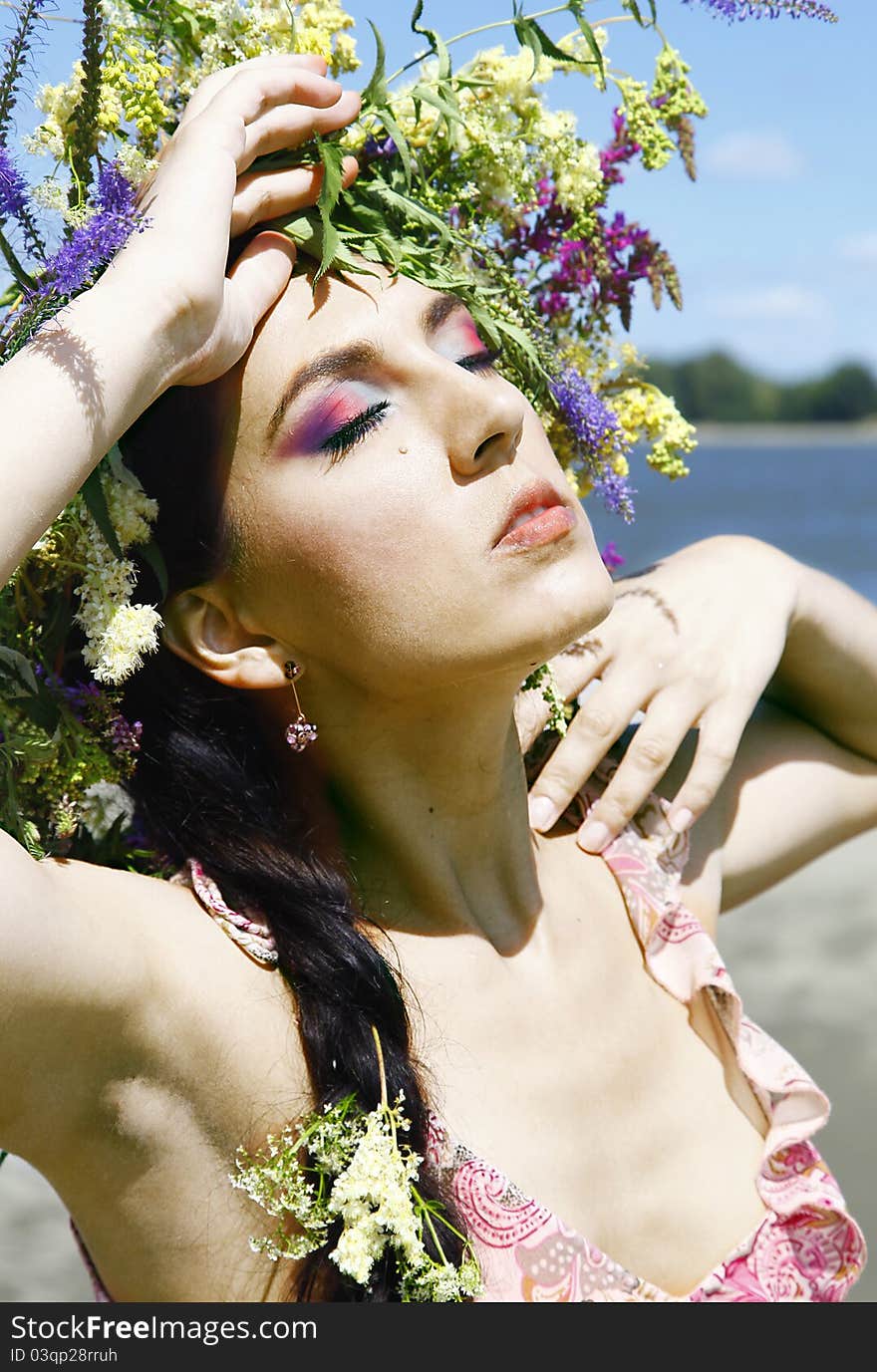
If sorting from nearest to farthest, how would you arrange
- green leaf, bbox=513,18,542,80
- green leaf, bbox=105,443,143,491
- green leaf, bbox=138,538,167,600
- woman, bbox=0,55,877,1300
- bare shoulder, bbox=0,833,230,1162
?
bare shoulder, bbox=0,833,230,1162 → woman, bbox=0,55,877,1300 → green leaf, bbox=105,443,143,491 → green leaf, bbox=138,538,167,600 → green leaf, bbox=513,18,542,80

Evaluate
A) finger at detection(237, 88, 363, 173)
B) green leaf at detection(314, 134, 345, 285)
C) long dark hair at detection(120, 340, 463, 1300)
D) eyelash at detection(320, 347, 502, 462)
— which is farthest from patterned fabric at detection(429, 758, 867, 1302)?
finger at detection(237, 88, 363, 173)

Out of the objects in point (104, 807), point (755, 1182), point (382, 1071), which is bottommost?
point (755, 1182)

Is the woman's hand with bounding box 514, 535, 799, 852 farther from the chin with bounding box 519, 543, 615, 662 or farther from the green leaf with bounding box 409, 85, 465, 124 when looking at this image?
the green leaf with bounding box 409, 85, 465, 124

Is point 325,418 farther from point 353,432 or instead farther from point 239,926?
point 239,926

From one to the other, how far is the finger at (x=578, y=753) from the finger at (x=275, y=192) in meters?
1.19

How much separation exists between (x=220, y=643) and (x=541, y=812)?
0.81 metres

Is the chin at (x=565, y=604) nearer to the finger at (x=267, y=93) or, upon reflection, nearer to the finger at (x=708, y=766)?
the finger at (x=708, y=766)

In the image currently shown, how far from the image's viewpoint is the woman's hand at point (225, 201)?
227cm

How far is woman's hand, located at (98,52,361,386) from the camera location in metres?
2.27

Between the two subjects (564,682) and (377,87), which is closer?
(377,87)

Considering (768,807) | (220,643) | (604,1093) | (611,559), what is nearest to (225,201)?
(220,643)

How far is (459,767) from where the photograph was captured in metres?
2.79

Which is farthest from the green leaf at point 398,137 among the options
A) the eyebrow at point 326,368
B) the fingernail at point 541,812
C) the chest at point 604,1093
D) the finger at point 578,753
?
the chest at point 604,1093

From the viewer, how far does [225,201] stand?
7.77 feet
